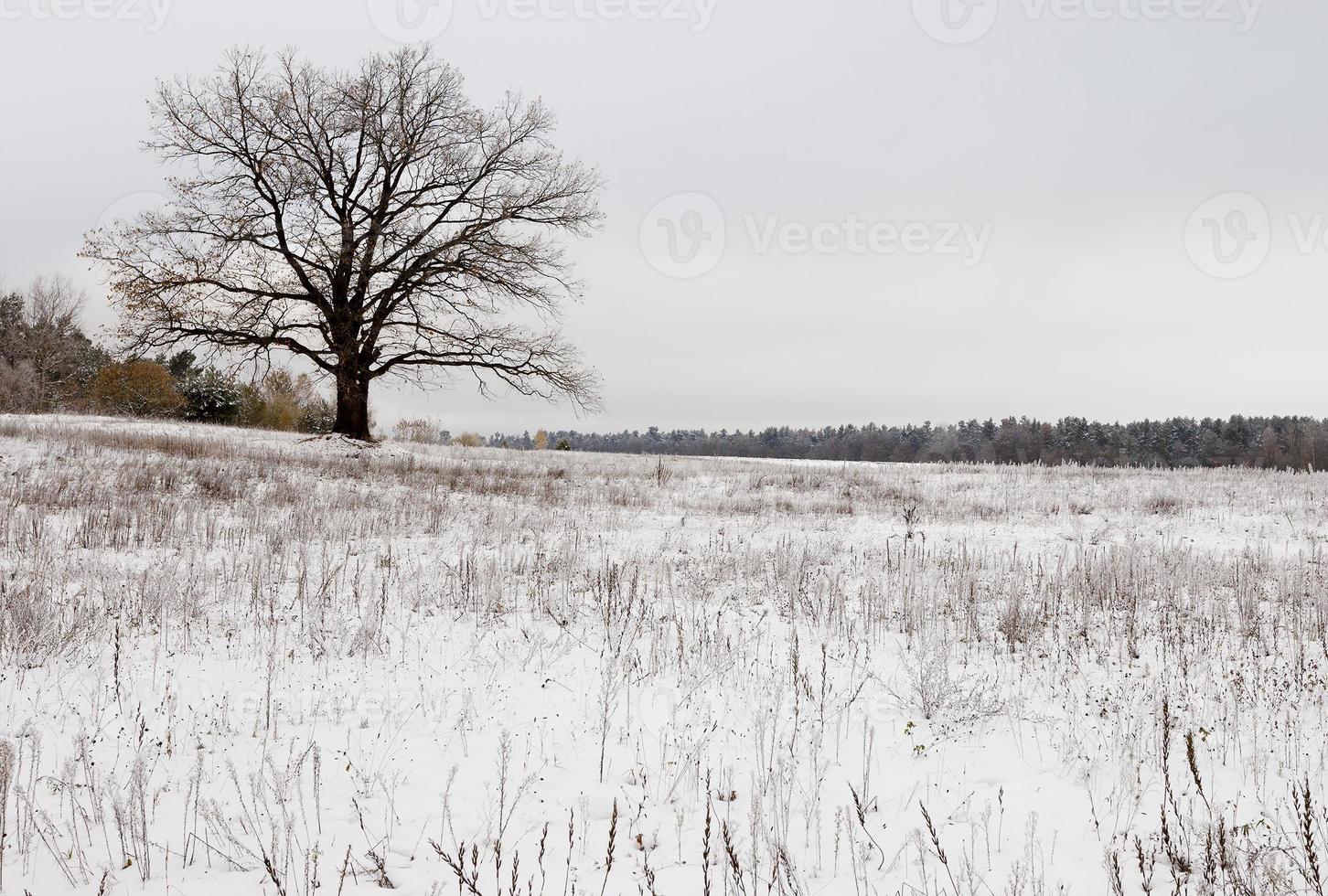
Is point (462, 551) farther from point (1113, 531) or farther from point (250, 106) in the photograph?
point (250, 106)

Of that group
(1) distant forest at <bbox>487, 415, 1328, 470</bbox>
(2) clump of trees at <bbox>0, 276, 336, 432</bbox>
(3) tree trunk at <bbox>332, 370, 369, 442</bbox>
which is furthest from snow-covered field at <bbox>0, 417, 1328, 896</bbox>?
(1) distant forest at <bbox>487, 415, 1328, 470</bbox>

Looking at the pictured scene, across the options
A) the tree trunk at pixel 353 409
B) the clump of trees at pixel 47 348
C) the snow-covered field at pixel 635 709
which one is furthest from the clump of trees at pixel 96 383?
the snow-covered field at pixel 635 709

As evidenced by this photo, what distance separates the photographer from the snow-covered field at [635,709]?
278 cm

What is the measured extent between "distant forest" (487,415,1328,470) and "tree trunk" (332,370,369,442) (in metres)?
47.4

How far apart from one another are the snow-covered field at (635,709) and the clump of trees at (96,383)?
36.4 meters

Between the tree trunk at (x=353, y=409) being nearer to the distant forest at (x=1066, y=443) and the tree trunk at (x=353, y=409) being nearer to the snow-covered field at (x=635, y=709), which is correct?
the snow-covered field at (x=635, y=709)

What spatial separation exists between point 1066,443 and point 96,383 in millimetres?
97626

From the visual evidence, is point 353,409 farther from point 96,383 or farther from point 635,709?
point 96,383

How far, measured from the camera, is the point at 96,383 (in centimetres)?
4638

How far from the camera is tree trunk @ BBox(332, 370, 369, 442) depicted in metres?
20.2

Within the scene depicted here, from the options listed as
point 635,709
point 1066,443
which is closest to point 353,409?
point 635,709

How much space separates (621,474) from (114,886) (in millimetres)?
15443

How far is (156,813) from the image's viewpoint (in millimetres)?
3037

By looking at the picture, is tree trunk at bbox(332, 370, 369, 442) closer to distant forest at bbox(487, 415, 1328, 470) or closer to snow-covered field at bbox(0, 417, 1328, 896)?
snow-covered field at bbox(0, 417, 1328, 896)
